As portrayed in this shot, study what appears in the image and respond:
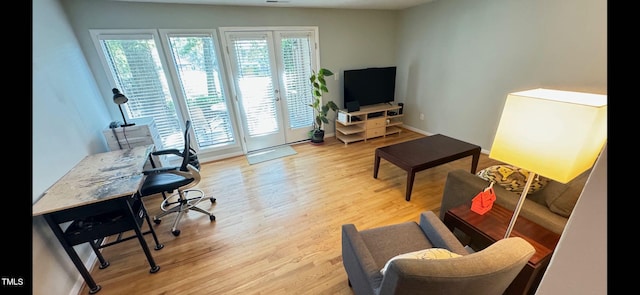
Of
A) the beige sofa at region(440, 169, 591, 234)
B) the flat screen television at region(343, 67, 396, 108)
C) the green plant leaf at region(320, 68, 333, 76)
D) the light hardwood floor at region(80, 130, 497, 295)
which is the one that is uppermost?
the green plant leaf at region(320, 68, 333, 76)

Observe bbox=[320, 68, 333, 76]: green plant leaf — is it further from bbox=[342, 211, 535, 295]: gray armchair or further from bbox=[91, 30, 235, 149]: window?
bbox=[342, 211, 535, 295]: gray armchair

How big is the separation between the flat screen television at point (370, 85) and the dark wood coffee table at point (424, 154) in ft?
5.28

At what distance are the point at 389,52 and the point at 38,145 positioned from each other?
4.77m

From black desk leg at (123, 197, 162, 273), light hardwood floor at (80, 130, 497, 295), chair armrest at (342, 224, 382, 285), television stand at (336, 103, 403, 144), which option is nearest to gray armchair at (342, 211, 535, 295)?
chair armrest at (342, 224, 382, 285)

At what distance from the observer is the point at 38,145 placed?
1589mm

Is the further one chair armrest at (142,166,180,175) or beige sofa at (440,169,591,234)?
chair armrest at (142,166,180,175)

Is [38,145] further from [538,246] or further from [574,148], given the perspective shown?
[538,246]

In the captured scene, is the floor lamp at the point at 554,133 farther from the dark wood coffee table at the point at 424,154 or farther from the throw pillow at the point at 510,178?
the dark wood coffee table at the point at 424,154

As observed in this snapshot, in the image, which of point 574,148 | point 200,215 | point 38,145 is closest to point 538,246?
point 574,148

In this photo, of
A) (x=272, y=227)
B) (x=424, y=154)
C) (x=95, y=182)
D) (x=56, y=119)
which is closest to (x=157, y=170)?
(x=95, y=182)

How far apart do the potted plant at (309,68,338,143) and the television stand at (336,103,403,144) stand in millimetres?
269

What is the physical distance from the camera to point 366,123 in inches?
159

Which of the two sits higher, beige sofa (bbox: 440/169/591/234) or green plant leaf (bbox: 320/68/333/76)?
green plant leaf (bbox: 320/68/333/76)

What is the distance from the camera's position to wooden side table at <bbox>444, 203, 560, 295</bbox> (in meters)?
1.13
